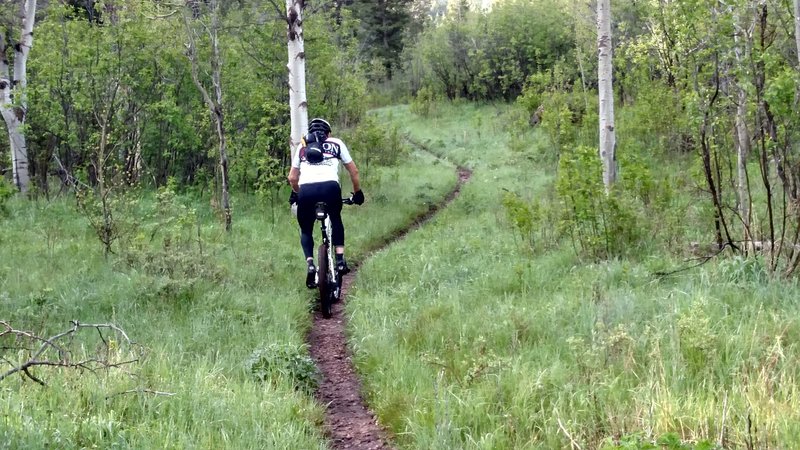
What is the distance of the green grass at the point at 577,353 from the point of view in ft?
12.1

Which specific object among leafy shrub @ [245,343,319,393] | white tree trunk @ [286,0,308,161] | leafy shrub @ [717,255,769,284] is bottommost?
leafy shrub @ [245,343,319,393]

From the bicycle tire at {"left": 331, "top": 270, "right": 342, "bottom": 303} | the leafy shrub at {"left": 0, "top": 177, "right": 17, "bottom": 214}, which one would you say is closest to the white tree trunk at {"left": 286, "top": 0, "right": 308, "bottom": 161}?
the bicycle tire at {"left": 331, "top": 270, "right": 342, "bottom": 303}

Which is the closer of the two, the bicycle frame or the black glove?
the bicycle frame

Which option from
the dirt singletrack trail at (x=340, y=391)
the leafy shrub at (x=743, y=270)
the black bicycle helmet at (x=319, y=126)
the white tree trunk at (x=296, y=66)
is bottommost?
the dirt singletrack trail at (x=340, y=391)

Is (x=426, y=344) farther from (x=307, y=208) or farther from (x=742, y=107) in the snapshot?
(x=742, y=107)

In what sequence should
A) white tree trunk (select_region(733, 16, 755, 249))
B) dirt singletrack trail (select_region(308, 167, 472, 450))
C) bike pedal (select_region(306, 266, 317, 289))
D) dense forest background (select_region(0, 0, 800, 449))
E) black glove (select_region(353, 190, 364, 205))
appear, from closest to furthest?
dense forest background (select_region(0, 0, 800, 449)) < dirt singletrack trail (select_region(308, 167, 472, 450)) < white tree trunk (select_region(733, 16, 755, 249)) < bike pedal (select_region(306, 266, 317, 289)) < black glove (select_region(353, 190, 364, 205))

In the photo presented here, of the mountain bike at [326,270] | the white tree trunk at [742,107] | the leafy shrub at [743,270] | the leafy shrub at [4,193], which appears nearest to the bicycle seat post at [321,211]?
the mountain bike at [326,270]

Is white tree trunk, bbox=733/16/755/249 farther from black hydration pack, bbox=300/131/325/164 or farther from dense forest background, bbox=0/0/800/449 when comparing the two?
black hydration pack, bbox=300/131/325/164

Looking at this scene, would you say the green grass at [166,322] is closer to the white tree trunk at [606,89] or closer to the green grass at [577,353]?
the green grass at [577,353]

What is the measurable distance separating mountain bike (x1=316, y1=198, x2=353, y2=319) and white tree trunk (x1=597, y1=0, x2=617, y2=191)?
170 inches

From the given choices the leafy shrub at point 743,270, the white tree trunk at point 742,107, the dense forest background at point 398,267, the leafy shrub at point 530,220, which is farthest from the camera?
the leafy shrub at point 530,220

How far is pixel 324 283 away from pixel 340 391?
184 centimetres

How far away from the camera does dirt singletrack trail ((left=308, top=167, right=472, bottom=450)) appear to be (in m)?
4.41

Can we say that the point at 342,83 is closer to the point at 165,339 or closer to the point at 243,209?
the point at 243,209
